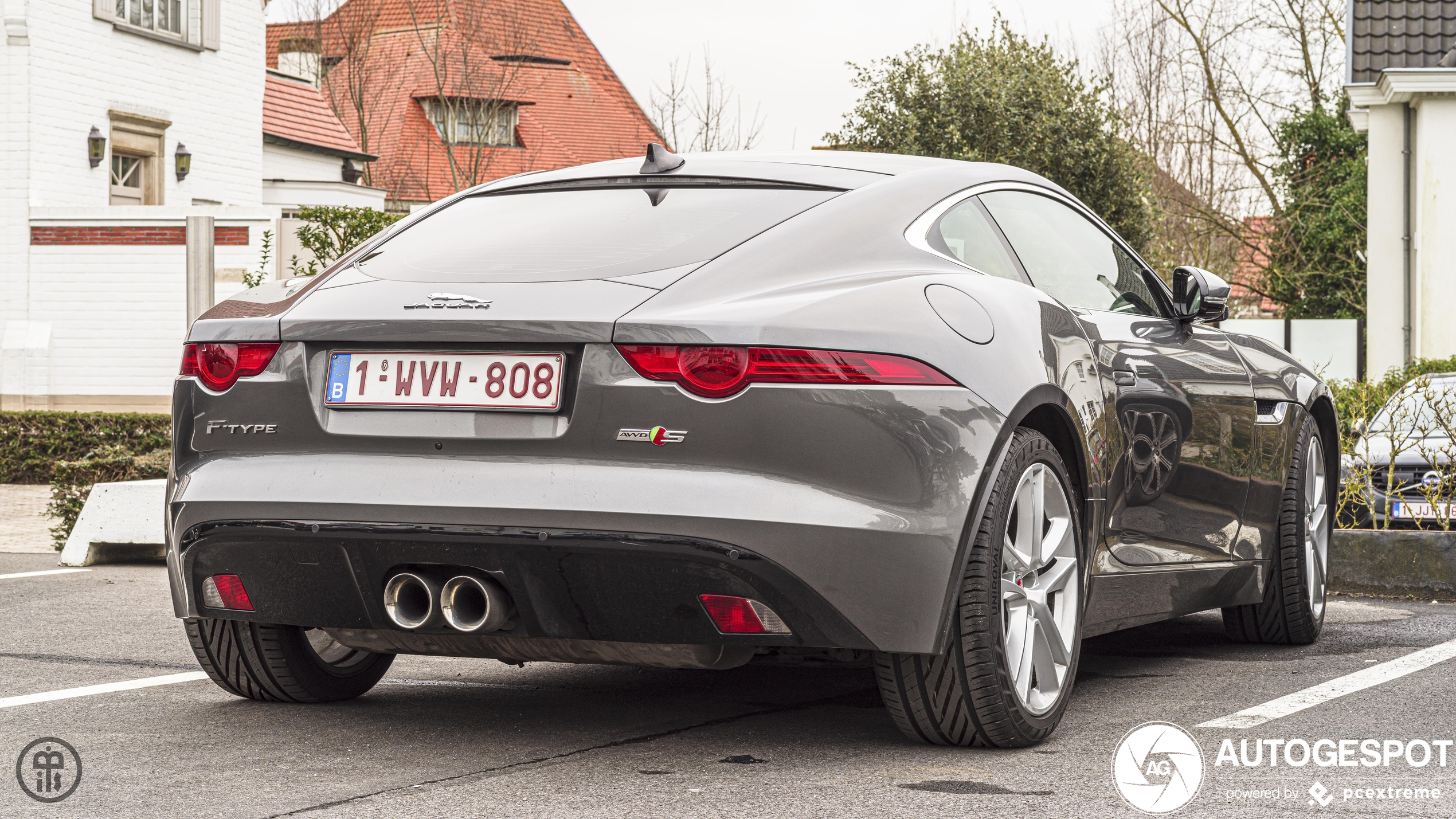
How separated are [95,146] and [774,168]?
17752 millimetres

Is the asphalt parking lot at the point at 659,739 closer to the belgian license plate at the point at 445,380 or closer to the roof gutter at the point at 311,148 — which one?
the belgian license plate at the point at 445,380

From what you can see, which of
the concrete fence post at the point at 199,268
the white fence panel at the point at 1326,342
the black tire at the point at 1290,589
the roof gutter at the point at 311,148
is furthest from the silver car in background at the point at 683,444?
the roof gutter at the point at 311,148

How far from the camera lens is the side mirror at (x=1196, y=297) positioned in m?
5.18

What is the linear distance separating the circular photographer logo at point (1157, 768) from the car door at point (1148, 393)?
0.53 m

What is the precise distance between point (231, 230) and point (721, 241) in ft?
49.5

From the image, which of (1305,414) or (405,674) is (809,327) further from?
(1305,414)

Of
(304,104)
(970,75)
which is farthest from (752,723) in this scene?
(304,104)

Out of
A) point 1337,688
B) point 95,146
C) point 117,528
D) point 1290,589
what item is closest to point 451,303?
point 1337,688

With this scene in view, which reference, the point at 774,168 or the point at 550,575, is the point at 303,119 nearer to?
the point at 774,168

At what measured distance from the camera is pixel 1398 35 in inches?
747

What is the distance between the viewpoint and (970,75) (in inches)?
1067

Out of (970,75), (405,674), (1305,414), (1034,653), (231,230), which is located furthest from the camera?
(970,75)

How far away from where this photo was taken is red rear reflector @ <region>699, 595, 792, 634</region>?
11.4ft

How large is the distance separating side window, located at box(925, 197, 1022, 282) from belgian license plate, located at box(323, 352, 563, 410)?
1089 mm
